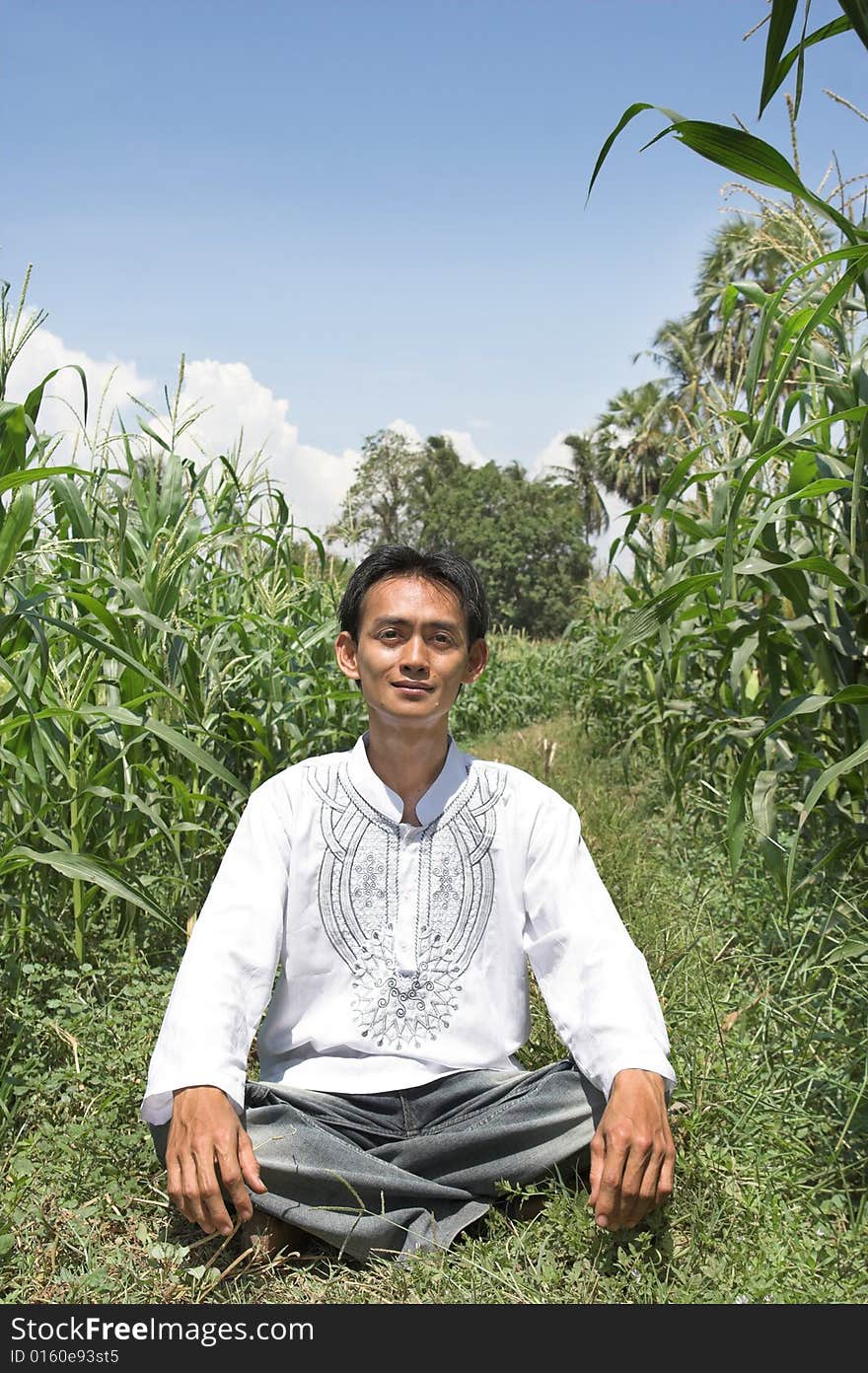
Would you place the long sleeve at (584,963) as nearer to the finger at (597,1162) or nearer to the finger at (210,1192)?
the finger at (597,1162)

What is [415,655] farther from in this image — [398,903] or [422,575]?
[398,903]

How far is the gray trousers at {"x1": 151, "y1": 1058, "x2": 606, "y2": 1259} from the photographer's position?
1.97m

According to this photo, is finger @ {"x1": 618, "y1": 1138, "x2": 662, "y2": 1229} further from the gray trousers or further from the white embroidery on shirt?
the white embroidery on shirt

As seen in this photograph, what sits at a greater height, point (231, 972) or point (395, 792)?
point (395, 792)

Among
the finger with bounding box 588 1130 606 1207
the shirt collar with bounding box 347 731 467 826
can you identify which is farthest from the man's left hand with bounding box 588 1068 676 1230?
the shirt collar with bounding box 347 731 467 826

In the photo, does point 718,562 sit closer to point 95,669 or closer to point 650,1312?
point 95,669

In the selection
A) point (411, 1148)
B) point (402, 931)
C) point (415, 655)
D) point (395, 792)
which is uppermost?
point (415, 655)

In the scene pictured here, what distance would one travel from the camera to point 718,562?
3684mm

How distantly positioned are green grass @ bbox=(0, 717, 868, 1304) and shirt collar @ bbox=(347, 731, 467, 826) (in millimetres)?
759

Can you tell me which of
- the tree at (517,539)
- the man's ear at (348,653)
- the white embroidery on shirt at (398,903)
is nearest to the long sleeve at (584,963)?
the white embroidery on shirt at (398,903)

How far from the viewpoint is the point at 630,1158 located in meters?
1.79

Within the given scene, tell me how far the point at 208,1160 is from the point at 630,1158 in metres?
0.69

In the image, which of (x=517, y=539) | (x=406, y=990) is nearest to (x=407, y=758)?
(x=406, y=990)

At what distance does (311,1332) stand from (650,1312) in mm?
539
